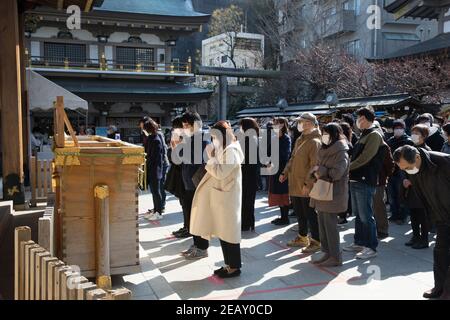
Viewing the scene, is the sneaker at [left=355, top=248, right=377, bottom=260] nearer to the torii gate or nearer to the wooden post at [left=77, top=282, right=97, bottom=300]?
the wooden post at [left=77, top=282, right=97, bottom=300]

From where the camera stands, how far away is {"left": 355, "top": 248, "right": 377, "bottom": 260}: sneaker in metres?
5.57

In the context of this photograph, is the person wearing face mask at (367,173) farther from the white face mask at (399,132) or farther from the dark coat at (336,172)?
the white face mask at (399,132)

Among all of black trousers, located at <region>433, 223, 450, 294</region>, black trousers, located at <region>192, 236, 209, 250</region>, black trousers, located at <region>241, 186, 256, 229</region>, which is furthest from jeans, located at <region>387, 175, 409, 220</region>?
black trousers, located at <region>192, 236, 209, 250</region>

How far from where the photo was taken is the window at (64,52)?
2227cm

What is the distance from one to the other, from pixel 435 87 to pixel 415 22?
717 inches

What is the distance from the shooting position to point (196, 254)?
5.67m

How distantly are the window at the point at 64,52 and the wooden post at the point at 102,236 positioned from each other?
19.6 metres

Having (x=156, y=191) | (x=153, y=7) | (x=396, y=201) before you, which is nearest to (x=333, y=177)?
(x=396, y=201)

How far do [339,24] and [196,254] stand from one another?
2594 cm

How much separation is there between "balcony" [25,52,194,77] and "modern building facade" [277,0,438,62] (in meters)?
8.51

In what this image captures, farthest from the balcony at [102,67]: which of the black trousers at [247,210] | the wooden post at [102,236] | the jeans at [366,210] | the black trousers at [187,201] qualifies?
the jeans at [366,210]

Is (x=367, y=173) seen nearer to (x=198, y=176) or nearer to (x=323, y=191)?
(x=323, y=191)

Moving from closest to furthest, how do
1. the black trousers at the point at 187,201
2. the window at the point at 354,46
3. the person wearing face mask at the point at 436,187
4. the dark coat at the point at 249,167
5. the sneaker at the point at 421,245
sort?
1. the person wearing face mask at the point at 436,187
2. the sneaker at the point at 421,245
3. the black trousers at the point at 187,201
4. the dark coat at the point at 249,167
5. the window at the point at 354,46

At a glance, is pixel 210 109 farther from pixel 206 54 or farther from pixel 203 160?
pixel 203 160
